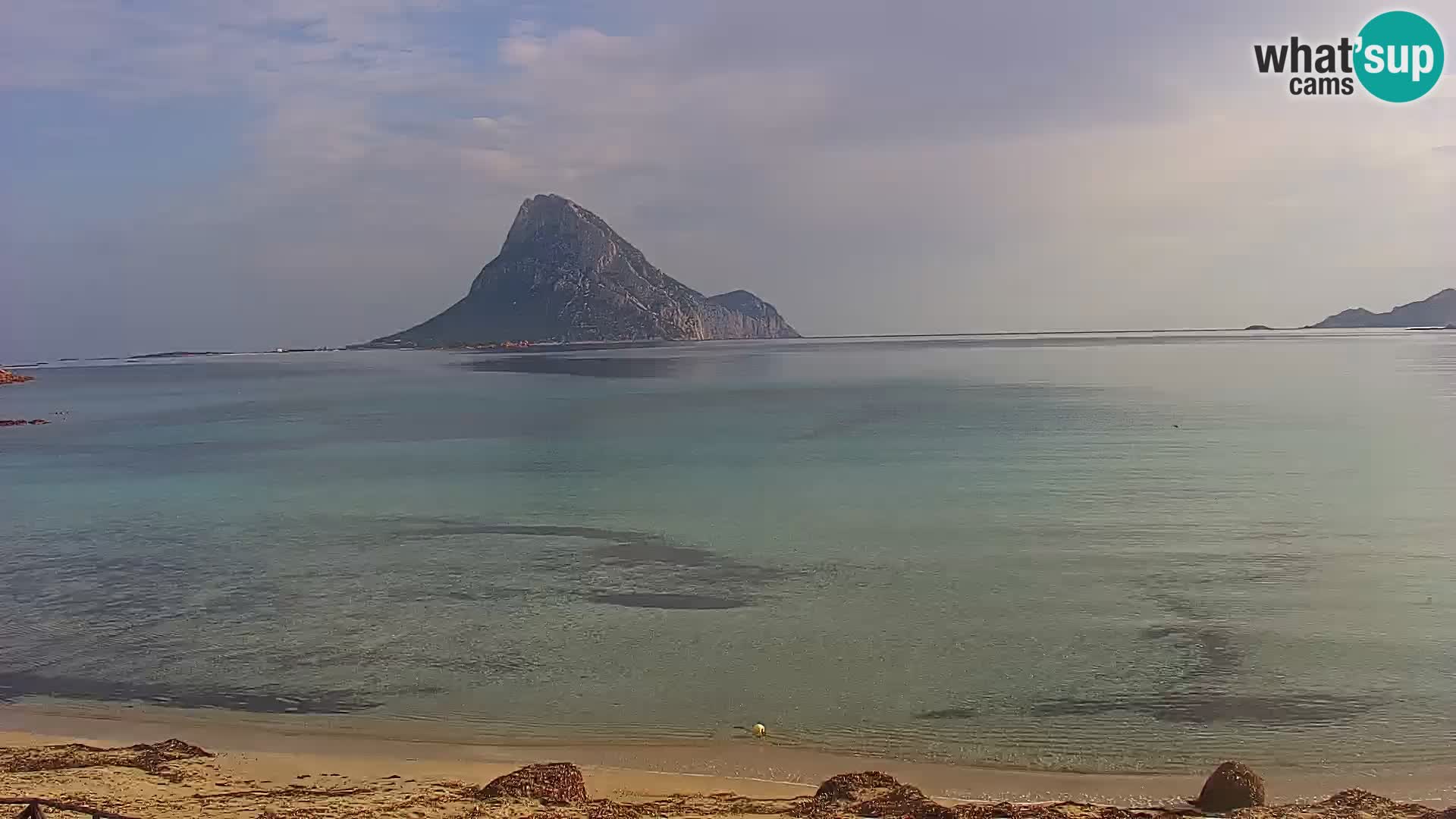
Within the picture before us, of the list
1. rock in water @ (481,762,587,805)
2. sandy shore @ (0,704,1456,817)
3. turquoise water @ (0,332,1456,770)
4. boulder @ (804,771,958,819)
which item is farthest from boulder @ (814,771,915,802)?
rock in water @ (481,762,587,805)

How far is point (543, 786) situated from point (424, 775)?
5.04 feet

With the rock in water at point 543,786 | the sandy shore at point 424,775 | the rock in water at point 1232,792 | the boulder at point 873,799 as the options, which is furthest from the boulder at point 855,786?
the rock in water at point 1232,792

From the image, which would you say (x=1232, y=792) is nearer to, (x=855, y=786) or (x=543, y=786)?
(x=855, y=786)

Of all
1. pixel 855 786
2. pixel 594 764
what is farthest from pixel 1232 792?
pixel 594 764

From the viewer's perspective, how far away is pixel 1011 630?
48.5 feet

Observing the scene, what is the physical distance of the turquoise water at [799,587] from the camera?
39.3 feet

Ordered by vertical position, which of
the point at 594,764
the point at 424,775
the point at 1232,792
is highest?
the point at 1232,792

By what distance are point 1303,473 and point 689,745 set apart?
25.2m

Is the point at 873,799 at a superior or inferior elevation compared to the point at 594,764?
superior

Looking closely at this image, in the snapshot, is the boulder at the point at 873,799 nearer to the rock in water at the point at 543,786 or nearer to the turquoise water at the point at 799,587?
the turquoise water at the point at 799,587

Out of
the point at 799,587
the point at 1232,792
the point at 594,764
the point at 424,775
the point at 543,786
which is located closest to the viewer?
the point at 1232,792

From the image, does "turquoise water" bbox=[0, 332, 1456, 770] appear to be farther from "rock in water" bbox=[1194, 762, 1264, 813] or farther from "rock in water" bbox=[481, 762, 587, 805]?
"rock in water" bbox=[481, 762, 587, 805]

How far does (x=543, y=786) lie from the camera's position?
940cm

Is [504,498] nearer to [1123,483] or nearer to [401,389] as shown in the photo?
Result: [1123,483]
